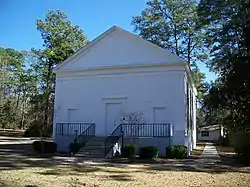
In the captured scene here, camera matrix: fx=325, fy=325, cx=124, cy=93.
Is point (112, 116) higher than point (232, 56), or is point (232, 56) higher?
point (232, 56)

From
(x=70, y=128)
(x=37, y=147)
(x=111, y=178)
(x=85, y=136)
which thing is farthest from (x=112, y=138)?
(x=111, y=178)

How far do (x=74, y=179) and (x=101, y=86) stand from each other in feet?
46.2

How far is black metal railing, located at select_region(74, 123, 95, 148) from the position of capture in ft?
68.9

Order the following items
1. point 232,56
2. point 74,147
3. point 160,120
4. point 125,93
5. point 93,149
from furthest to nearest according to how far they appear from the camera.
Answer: point 125,93 < point 160,120 < point 74,147 < point 93,149 < point 232,56

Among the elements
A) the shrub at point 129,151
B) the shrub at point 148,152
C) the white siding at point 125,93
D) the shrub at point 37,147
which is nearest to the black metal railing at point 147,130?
the white siding at point 125,93

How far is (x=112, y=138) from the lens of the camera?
811 inches

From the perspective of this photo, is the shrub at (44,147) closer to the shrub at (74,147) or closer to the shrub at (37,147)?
the shrub at (37,147)

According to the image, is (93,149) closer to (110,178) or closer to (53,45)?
(110,178)

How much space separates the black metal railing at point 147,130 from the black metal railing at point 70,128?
10.3 ft

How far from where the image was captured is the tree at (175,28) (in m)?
39.4

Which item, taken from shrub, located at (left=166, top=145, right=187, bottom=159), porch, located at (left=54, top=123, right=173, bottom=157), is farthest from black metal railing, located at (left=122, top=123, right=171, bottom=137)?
shrub, located at (left=166, top=145, right=187, bottom=159)

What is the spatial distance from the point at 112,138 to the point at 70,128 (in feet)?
15.5

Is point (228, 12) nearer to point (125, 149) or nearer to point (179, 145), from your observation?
point (179, 145)

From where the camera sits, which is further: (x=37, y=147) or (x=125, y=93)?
(x=125, y=93)
